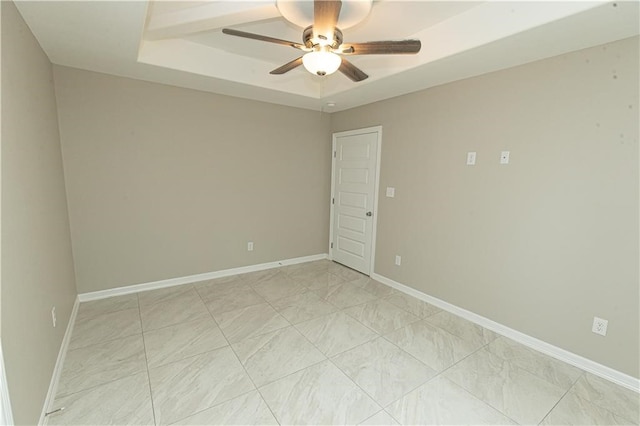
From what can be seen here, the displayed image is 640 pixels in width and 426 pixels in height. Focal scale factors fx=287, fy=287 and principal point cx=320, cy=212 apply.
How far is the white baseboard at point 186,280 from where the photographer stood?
124 inches

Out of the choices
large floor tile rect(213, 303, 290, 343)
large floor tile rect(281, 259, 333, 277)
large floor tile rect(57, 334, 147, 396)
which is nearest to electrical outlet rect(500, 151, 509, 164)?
large floor tile rect(213, 303, 290, 343)

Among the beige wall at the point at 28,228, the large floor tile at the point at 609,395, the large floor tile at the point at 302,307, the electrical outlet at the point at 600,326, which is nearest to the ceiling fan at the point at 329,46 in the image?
the beige wall at the point at 28,228

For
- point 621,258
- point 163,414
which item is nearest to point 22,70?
point 163,414

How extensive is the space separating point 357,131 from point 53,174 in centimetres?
337

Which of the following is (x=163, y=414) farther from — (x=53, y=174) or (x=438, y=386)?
(x=53, y=174)

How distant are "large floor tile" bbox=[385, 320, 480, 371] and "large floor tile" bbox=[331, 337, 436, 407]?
91 millimetres

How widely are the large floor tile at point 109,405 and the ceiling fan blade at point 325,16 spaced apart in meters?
2.47

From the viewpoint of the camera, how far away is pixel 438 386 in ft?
6.57

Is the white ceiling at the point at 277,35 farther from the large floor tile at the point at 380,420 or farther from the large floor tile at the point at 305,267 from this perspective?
the large floor tile at the point at 380,420

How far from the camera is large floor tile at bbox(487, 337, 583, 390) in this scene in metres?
2.11

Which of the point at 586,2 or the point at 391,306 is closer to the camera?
the point at 586,2

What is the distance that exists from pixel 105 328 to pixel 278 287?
5.76 ft

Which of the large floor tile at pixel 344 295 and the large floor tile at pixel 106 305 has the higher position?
the large floor tile at pixel 106 305

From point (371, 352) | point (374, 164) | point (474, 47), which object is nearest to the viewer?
point (474, 47)
